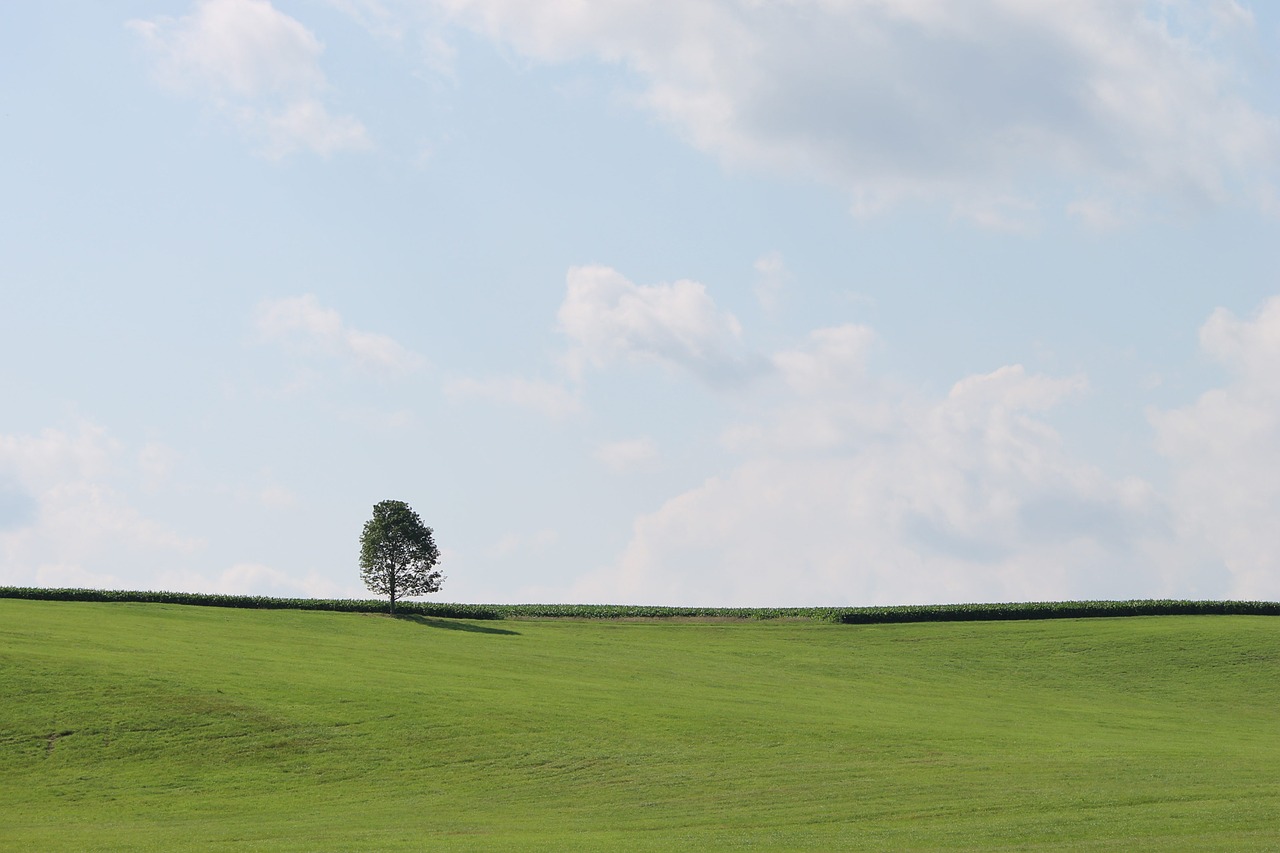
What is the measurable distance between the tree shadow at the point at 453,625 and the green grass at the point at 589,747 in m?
8.61

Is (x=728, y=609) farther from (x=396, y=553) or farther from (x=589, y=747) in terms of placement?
(x=589, y=747)

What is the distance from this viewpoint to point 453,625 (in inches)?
3292

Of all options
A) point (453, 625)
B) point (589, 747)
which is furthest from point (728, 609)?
point (589, 747)

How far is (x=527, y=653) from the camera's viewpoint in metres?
66.5

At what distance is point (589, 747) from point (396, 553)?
54825 millimetres

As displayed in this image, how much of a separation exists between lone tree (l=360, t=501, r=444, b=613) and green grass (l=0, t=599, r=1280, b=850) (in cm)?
2259

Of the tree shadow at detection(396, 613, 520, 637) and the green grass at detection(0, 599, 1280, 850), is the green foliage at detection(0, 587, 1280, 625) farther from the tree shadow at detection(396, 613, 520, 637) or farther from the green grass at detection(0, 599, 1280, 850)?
the green grass at detection(0, 599, 1280, 850)

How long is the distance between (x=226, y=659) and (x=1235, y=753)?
39.3 metres

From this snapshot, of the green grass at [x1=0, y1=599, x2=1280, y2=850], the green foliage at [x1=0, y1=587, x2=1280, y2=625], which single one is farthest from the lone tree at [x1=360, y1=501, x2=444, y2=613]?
the green grass at [x1=0, y1=599, x2=1280, y2=850]

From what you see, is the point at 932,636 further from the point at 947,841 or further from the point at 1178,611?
the point at 947,841

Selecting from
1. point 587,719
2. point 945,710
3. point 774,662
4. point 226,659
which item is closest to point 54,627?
point 226,659

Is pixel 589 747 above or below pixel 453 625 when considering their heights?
below

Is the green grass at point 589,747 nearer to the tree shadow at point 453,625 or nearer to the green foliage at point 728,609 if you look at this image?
the tree shadow at point 453,625

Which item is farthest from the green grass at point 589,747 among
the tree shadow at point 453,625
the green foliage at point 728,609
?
the green foliage at point 728,609
